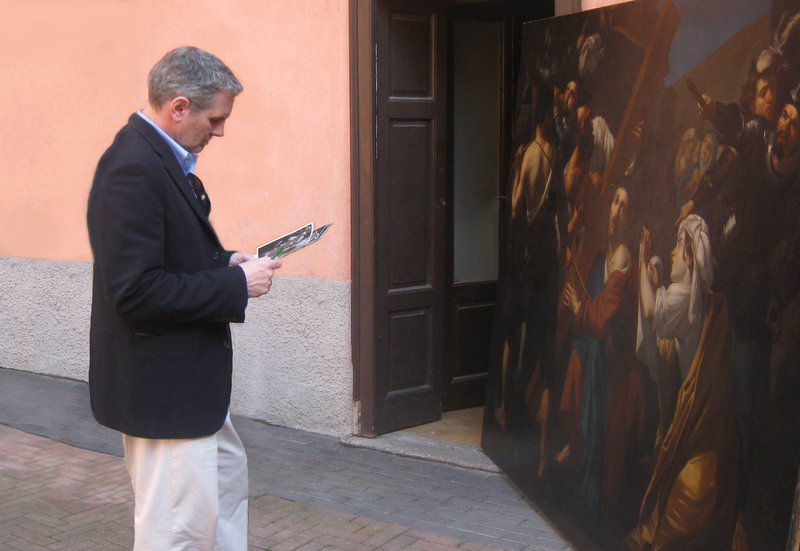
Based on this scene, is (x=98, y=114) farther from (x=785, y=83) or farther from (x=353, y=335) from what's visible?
(x=785, y=83)

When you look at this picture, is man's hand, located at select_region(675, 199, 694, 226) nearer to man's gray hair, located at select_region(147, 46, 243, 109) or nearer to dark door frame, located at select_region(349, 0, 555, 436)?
man's gray hair, located at select_region(147, 46, 243, 109)

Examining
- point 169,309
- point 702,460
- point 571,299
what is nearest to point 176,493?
point 169,309

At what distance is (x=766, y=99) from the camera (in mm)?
3316

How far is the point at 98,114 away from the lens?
7.69 m

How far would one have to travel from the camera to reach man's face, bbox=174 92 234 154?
3.07 m

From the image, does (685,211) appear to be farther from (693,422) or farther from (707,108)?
(693,422)

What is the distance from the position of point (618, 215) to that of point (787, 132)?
1.05 meters

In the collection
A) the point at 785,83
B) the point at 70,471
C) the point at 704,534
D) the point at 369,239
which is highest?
the point at 785,83

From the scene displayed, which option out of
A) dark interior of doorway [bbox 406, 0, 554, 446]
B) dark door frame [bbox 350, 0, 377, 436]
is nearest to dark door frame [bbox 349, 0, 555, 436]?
dark door frame [bbox 350, 0, 377, 436]

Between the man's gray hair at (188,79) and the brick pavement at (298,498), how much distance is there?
2379mm

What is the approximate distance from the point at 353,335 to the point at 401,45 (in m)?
1.79

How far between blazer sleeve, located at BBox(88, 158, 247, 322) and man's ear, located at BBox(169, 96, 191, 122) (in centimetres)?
19

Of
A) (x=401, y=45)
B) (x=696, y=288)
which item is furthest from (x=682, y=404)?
(x=401, y=45)

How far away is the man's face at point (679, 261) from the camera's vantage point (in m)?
3.71
